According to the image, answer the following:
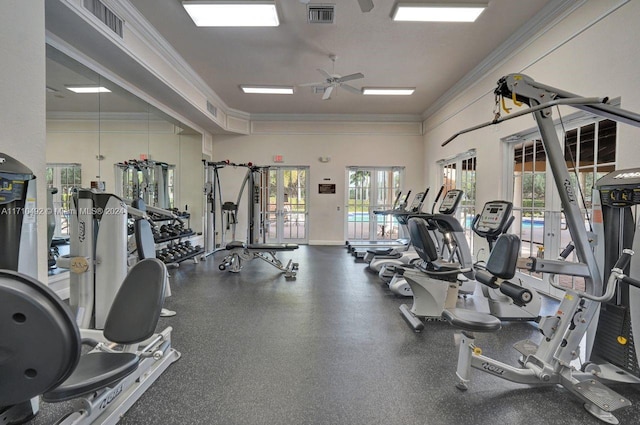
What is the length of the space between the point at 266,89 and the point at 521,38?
4202mm

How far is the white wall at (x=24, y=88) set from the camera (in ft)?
5.32

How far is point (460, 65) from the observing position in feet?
16.3

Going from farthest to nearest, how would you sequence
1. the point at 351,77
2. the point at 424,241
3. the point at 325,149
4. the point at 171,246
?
the point at 325,149 → the point at 171,246 → the point at 351,77 → the point at 424,241

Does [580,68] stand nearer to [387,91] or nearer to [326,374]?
[387,91]

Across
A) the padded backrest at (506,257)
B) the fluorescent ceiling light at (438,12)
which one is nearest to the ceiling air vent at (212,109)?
the fluorescent ceiling light at (438,12)

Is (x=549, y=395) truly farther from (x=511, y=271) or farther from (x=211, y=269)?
(x=211, y=269)

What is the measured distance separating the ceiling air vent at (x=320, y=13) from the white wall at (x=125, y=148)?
3.14 metres

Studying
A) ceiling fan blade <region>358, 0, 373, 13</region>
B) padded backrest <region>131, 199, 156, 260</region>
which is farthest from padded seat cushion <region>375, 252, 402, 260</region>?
ceiling fan blade <region>358, 0, 373, 13</region>

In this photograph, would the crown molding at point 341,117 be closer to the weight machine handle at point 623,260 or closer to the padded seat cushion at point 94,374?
the weight machine handle at point 623,260

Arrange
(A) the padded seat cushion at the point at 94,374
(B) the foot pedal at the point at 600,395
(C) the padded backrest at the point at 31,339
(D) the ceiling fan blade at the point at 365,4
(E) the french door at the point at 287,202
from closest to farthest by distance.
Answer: (C) the padded backrest at the point at 31,339 → (A) the padded seat cushion at the point at 94,374 → (B) the foot pedal at the point at 600,395 → (D) the ceiling fan blade at the point at 365,4 → (E) the french door at the point at 287,202

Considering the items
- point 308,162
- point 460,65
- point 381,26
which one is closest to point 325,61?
point 381,26

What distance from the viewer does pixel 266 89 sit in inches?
239

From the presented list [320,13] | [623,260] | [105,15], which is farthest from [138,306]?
[320,13]

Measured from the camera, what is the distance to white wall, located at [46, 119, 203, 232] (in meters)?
3.83
